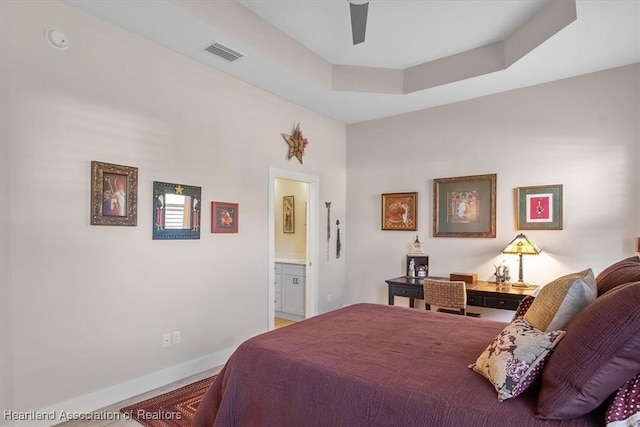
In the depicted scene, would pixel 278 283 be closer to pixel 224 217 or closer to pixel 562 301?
pixel 224 217

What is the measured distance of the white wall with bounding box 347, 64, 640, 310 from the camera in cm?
350

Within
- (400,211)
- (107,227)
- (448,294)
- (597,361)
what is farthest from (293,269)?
(597,361)

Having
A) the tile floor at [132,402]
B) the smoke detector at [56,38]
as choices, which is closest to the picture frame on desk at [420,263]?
the tile floor at [132,402]

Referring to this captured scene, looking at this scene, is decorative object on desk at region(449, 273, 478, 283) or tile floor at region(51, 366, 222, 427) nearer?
tile floor at region(51, 366, 222, 427)

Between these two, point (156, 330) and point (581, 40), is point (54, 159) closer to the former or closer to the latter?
point (156, 330)

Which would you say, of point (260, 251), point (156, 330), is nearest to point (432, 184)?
point (260, 251)

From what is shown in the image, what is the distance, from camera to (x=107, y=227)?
277 centimetres

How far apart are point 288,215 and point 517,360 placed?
4627 millimetres

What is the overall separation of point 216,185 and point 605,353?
10.3 ft

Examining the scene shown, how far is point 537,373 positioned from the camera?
4.56 feet

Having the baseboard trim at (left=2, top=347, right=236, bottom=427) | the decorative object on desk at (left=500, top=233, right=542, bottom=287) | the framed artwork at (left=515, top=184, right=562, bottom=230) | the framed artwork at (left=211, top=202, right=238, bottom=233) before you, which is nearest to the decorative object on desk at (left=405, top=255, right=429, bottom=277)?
the decorative object on desk at (left=500, top=233, right=542, bottom=287)

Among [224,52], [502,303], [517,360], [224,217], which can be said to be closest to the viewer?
[517,360]

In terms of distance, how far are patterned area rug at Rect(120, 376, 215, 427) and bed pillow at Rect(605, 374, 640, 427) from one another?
2352 millimetres

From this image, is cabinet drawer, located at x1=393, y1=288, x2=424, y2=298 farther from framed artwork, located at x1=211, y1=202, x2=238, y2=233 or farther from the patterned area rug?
the patterned area rug
